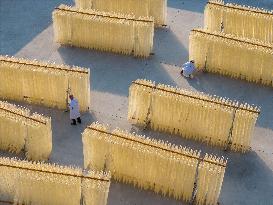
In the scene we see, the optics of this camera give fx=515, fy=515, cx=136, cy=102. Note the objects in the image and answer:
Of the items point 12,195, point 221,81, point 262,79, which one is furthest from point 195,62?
point 12,195

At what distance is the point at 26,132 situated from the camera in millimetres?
18219

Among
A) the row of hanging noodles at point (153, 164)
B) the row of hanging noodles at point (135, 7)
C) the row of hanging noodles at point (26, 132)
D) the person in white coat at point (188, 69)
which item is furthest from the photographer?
the row of hanging noodles at point (135, 7)

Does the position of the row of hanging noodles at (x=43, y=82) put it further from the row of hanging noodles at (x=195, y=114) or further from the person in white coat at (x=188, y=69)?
the person in white coat at (x=188, y=69)

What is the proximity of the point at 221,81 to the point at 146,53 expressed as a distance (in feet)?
12.5

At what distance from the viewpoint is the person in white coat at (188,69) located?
75.2 feet

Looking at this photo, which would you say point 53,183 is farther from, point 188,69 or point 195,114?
point 188,69

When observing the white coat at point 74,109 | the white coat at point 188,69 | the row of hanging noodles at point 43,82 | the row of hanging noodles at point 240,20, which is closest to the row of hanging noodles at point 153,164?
the white coat at point 74,109

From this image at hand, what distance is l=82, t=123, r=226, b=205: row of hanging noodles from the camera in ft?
53.9

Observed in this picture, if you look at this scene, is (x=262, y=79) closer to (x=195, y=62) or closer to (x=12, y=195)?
(x=195, y=62)

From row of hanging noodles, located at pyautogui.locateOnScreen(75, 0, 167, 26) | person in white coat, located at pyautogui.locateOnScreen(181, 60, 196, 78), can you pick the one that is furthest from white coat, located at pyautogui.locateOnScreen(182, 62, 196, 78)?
row of hanging noodles, located at pyautogui.locateOnScreen(75, 0, 167, 26)

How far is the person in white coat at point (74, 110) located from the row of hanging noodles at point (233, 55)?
6361 mm

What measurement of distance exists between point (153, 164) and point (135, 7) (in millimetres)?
11534

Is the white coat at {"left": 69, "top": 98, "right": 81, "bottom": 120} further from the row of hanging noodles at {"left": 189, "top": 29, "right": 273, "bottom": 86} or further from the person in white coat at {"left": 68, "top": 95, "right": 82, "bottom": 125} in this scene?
the row of hanging noodles at {"left": 189, "top": 29, "right": 273, "bottom": 86}

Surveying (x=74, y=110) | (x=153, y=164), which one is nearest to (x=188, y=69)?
(x=74, y=110)
